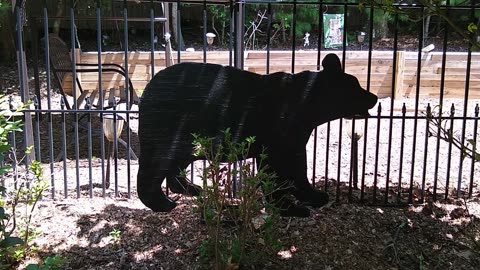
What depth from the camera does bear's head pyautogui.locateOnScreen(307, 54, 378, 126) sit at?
12.2ft

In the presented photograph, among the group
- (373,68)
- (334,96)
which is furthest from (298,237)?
(373,68)

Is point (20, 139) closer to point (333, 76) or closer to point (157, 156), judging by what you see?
point (157, 156)

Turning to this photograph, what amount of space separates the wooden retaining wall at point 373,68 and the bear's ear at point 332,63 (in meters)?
5.00

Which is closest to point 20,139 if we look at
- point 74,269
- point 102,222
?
point 102,222

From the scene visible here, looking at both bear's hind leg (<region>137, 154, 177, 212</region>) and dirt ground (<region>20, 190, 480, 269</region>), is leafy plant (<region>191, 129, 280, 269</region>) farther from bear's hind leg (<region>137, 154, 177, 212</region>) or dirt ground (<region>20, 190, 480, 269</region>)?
bear's hind leg (<region>137, 154, 177, 212</region>)

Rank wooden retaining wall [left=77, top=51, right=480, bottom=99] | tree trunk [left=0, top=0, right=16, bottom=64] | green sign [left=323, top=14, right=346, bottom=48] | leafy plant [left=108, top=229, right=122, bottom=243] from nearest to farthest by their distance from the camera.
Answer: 1. leafy plant [left=108, top=229, right=122, bottom=243]
2. green sign [left=323, top=14, right=346, bottom=48]
3. wooden retaining wall [left=77, top=51, right=480, bottom=99]
4. tree trunk [left=0, top=0, right=16, bottom=64]

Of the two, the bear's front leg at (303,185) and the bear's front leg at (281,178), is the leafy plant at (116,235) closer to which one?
the bear's front leg at (281,178)

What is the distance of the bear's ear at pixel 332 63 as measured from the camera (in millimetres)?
3644

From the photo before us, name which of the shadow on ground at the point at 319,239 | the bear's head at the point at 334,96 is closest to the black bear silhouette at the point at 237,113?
the bear's head at the point at 334,96

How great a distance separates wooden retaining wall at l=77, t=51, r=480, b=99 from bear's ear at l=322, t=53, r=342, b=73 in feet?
16.4

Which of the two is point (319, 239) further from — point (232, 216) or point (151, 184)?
point (151, 184)

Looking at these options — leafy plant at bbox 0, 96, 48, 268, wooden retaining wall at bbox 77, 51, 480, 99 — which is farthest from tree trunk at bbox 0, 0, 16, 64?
leafy plant at bbox 0, 96, 48, 268

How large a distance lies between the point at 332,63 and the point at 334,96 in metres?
0.23

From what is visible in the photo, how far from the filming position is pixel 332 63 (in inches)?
145
